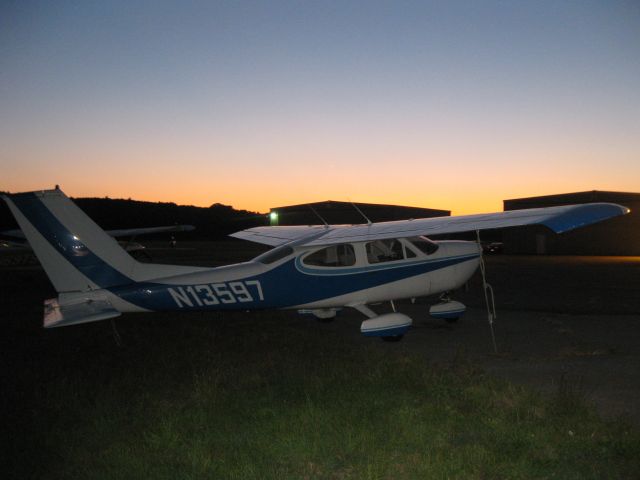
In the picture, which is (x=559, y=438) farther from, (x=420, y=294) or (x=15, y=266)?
(x=15, y=266)

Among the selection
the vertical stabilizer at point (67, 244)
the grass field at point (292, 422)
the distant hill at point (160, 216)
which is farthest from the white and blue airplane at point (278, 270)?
the distant hill at point (160, 216)

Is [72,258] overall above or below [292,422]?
Answer: above

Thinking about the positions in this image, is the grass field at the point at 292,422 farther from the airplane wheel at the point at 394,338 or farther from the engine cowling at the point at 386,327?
the airplane wheel at the point at 394,338

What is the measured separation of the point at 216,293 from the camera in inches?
355

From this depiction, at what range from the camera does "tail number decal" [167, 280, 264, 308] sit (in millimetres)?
→ 8891

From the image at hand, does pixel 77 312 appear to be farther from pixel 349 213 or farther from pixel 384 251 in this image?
pixel 349 213

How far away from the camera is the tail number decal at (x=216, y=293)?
350 inches

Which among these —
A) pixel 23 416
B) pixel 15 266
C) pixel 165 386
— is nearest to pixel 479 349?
pixel 165 386

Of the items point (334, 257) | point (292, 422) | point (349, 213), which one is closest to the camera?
point (292, 422)

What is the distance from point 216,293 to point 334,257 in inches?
92.4

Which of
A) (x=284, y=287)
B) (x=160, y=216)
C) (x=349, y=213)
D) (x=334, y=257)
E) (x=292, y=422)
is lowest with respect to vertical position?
(x=292, y=422)

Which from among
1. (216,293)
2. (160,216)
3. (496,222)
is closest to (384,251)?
(496,222)

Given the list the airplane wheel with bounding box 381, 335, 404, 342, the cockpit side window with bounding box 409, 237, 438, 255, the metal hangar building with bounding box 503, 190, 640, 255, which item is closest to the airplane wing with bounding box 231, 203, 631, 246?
the cockpit side window with bounding box 409, 237, 438, 255

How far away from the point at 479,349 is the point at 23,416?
6825mm
